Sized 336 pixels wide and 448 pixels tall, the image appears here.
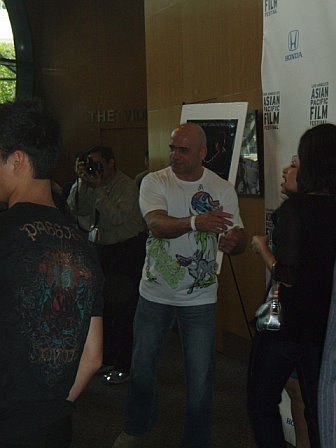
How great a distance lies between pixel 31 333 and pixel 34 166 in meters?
0.43

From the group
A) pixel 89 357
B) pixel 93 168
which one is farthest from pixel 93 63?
pixel 89 357

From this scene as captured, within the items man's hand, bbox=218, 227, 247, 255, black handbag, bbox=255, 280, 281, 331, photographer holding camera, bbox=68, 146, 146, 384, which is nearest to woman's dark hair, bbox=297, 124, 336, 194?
black handbag, bbox=255, 280, 281, 331

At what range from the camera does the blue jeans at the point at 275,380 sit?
2.92 metres

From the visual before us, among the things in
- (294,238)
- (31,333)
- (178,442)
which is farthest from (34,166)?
(178,442)

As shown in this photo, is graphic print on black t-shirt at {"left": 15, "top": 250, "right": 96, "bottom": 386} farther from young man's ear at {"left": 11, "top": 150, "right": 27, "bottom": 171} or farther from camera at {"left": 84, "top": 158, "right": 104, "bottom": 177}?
camera at {"left": 84, "top": 158, "right": 104, "bottom": 177}

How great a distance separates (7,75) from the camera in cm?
1165

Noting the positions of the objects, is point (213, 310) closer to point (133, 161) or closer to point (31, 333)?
point (31, 333)

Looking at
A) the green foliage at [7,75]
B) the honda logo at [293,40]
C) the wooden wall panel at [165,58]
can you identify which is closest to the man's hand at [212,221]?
the honda logo at [293,40]

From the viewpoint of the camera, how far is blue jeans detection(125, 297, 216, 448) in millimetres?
3574

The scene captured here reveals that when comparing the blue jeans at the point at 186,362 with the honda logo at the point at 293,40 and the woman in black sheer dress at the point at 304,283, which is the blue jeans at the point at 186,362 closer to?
the woman in black sheer dress at the point at 304,283

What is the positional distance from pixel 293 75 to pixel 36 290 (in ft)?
8.06

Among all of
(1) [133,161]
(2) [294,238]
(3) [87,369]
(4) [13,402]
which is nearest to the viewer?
(4) [13,402]

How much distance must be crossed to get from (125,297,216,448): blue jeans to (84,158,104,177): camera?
1.89 metres

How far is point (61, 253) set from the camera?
1964mm
